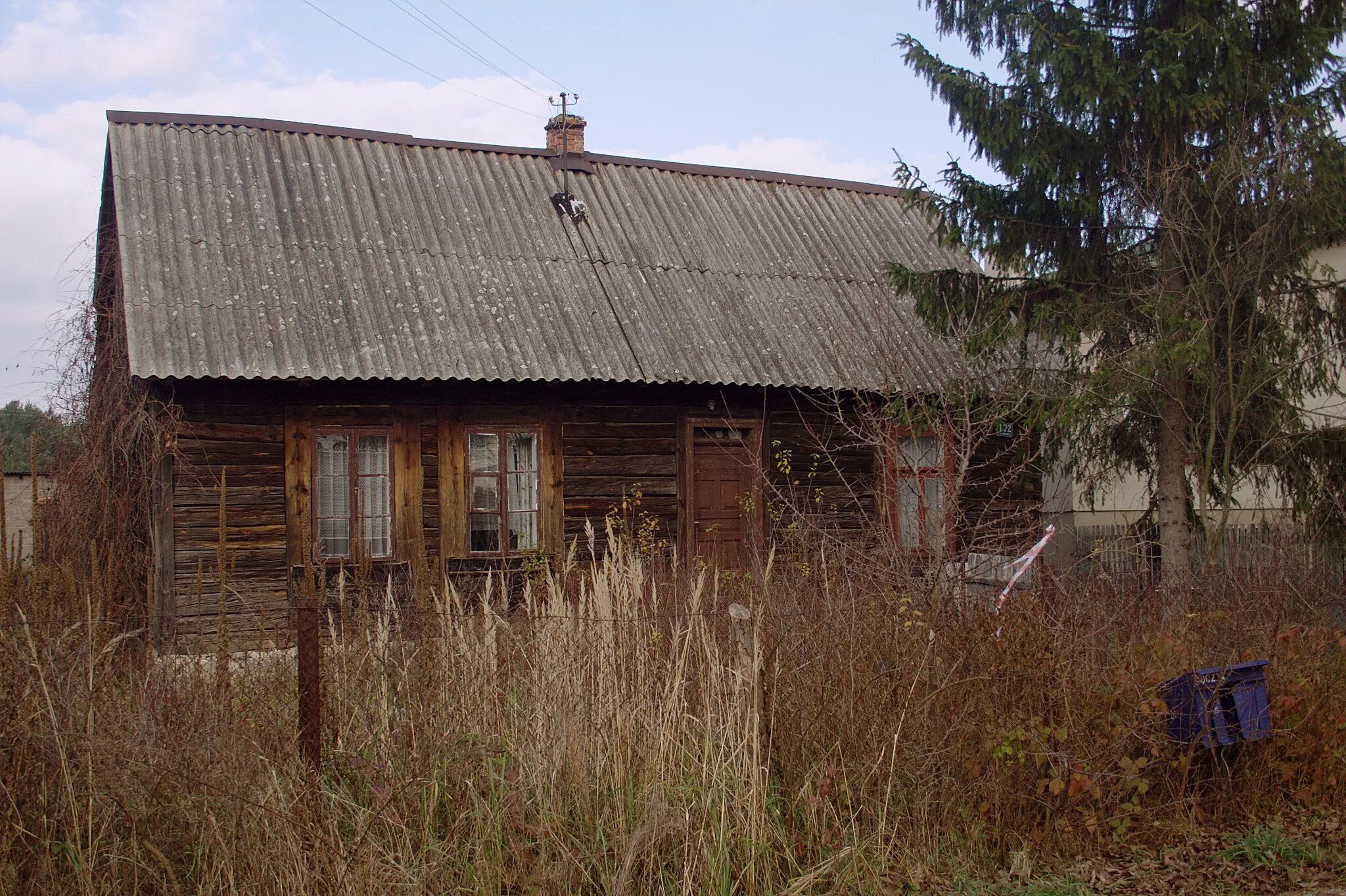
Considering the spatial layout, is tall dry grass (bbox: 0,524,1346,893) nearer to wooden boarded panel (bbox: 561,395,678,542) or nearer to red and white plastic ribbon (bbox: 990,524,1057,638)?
red and white plastic ribbon (bbox: 990,524,1057,638)

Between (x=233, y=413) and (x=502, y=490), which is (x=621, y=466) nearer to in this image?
(x=502, y=490)

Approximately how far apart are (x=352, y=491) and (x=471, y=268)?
2858 mm

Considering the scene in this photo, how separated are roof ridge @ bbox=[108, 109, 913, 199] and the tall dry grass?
6291 mm

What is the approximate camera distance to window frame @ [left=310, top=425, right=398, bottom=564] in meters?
10.9

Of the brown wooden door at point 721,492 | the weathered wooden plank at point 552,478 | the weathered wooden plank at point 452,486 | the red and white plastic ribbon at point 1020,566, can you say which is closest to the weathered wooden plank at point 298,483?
the weathered wooden plank at point 452,486

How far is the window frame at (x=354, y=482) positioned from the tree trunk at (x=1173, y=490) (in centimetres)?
703

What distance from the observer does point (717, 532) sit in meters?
12.5

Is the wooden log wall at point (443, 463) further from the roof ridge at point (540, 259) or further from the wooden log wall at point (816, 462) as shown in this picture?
the roof ridge at point (540, 259)

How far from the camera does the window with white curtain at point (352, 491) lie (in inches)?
431

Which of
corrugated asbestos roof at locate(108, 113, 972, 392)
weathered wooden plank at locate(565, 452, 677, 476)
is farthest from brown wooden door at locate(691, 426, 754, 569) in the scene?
corrugated asbestos roof at locate(108, 113, 972, 392)

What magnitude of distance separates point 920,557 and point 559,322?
6.39 meters

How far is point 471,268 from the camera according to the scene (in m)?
12.4

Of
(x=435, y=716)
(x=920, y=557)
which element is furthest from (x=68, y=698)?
(x=920, y=557)

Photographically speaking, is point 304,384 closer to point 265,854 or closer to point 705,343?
point 705,343
